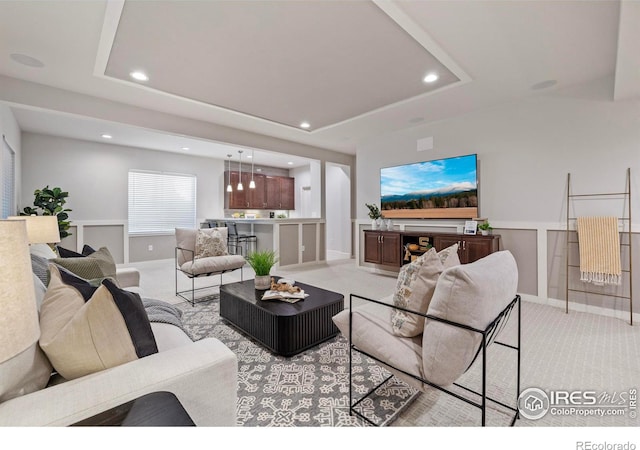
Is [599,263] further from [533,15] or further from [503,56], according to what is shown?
[533,15]

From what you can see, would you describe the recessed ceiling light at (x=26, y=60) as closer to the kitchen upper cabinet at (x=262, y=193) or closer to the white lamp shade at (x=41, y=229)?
the white lamp shade at (x=41, y=229)

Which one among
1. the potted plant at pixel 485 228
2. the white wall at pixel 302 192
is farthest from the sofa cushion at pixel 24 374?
the white wall at pixel 302 192

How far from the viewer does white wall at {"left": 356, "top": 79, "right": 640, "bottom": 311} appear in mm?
2971

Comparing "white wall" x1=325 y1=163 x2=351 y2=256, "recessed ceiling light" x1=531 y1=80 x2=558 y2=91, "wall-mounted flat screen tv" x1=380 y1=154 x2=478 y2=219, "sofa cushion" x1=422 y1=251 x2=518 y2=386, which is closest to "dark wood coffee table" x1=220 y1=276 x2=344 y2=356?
"sofa cushion" x1=422 y1=251 x2=518 y2=386

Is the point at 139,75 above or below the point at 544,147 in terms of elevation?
above

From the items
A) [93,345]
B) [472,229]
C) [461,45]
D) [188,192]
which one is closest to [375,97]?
[461,45]

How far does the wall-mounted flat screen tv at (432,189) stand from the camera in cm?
397

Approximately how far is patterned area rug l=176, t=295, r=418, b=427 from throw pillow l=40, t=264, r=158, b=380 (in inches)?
31.1

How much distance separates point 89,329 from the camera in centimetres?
95

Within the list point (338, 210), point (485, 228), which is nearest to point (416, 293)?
point (485, 228)

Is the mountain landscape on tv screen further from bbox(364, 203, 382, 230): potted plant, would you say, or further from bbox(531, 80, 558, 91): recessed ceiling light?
bbox(531, 80, 558, 91): recessed ceiling light

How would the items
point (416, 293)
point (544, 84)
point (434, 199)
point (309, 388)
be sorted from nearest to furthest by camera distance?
point (416, 293) → point (309, 388) → point (544, 84) → point (434, 199)

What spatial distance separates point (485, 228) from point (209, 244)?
371 centimetres

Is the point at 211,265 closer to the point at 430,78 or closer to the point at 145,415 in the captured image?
the point at 145,415
